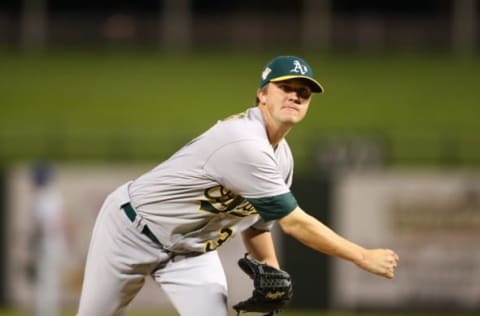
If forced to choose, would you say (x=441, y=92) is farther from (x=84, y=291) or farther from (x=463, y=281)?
(x=84, y=291)

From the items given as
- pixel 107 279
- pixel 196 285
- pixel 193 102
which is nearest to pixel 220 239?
pixel 196 285

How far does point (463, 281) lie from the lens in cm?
1265

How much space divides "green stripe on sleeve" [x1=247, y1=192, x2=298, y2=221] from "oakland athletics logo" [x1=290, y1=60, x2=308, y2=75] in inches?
22.6

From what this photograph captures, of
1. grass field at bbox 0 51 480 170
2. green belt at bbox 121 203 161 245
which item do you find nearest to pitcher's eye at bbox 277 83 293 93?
green belt at bbox 121 203 161 245

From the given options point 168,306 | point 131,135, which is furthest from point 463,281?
point 131,135

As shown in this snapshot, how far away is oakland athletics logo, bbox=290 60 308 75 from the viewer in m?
5.22

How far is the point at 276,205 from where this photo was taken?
5219 mm

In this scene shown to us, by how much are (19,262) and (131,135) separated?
8.46 metres

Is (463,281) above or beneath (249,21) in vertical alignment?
beneath

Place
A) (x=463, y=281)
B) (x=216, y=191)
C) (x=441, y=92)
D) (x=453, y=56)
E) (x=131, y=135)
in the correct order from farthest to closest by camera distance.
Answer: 1. (x=453, y=56)
2. (x=441, y=92)
3. (x=131, y=135)
4. (x=463, y=281)
5. (x=216, y=191)

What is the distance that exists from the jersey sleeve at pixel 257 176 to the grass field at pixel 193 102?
1388 centimetres

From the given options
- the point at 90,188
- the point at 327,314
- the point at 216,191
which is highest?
the point at 216,191

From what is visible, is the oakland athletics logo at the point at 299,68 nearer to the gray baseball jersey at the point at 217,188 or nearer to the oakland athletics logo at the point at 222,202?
the gray baseball jersey at the point at 217,188

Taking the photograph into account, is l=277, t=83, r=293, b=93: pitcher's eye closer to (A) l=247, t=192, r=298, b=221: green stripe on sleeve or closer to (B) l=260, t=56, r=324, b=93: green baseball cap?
(B) l=260, t=56, r=324, b=93: green baseball cap
